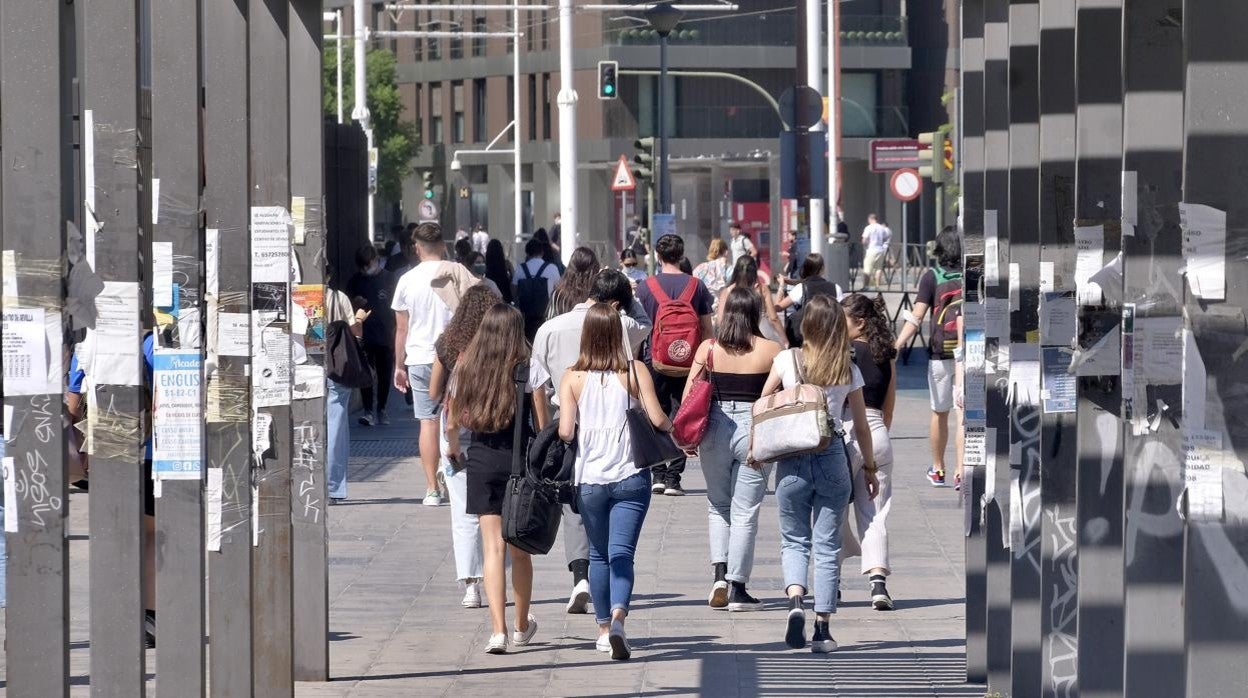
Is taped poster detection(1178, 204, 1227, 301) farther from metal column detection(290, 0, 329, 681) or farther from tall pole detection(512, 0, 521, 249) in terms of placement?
tall pole detection(512, 0, 521, 249)

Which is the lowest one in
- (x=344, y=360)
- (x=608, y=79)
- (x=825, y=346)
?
(x=344, y=360)

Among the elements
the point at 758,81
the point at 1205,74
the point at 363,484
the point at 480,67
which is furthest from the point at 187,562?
the point at 480,67

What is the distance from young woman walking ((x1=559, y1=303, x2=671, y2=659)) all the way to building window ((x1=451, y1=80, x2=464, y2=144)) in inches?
2645

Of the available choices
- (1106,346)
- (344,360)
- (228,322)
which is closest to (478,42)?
(344,360)

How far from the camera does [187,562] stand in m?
6.36

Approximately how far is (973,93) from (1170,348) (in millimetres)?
3820

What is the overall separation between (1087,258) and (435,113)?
72254 millimetres

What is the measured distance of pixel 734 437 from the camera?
10.2 m

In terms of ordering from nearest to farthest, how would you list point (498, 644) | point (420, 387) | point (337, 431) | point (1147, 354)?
point (1147, 354) → point (498, 644) → point (337, 431) → point (420, 387)

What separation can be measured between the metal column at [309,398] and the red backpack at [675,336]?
607cm

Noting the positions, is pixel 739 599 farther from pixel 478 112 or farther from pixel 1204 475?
pixel 478 112

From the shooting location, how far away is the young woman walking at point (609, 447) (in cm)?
863

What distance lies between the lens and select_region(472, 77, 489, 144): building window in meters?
73.6

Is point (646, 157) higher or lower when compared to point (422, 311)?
higher
